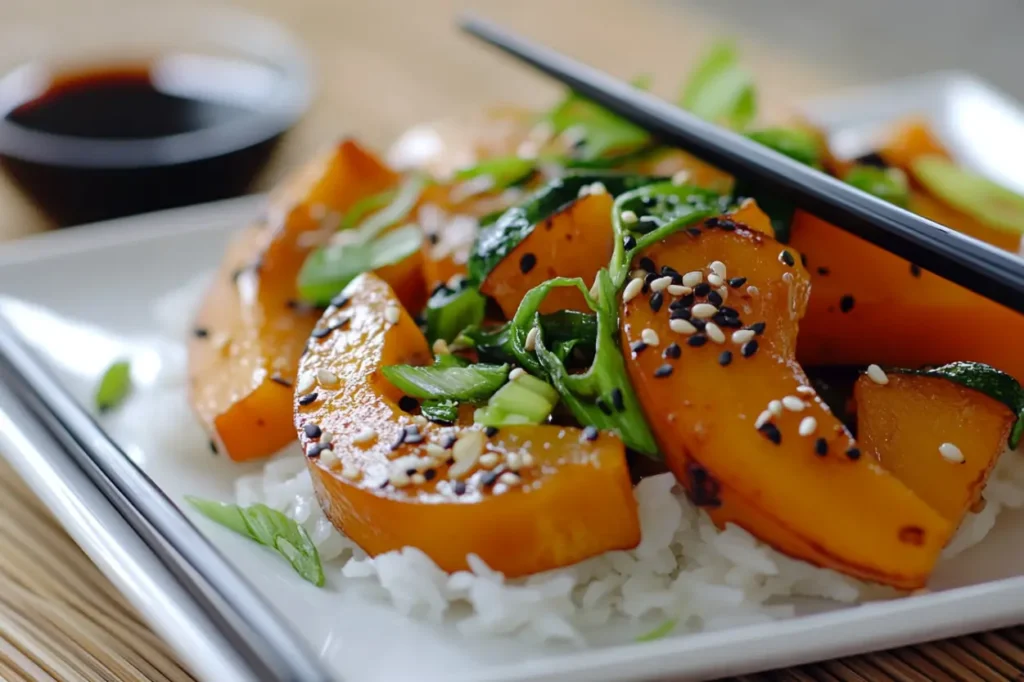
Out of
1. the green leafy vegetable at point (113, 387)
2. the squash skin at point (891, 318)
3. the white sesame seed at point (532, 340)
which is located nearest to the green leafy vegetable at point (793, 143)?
the squash skin at point (891, 318)

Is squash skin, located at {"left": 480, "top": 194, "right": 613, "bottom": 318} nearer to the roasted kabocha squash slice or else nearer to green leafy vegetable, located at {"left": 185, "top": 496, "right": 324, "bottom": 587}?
the roasted kabocha squash slice

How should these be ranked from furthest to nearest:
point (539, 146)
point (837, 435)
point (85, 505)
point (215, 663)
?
point (539, 146)
point (85, 505)
point (837, 435)
point (215, 663)

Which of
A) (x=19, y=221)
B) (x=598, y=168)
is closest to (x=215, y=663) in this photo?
(x=598, y=168)

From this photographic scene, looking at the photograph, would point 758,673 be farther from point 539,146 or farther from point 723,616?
point 539,146

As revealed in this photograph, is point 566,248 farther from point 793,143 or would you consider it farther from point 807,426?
point 793,143

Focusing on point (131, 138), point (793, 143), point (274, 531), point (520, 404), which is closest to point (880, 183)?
A: point (793, 143)

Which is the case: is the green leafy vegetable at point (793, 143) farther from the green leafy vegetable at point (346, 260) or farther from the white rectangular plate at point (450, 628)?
the white rectangular plate at point (450, 628)
